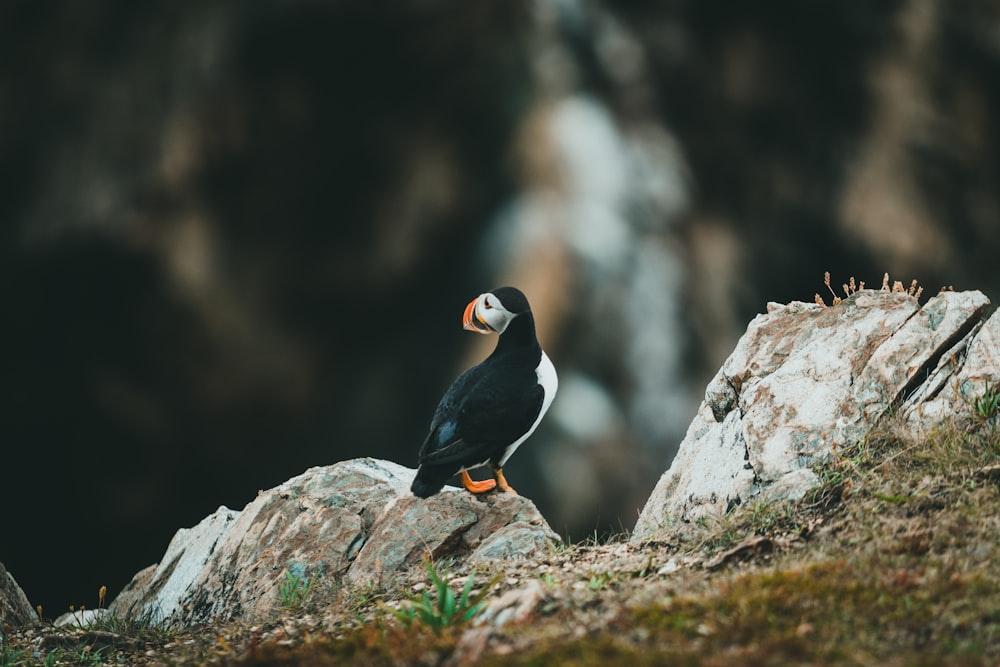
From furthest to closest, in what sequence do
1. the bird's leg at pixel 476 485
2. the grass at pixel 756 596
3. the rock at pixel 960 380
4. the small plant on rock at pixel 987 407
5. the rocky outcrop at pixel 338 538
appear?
the bird's leg at pixel 476 485, the rocky outcrop at pixel 338 538, the rock at pixel 960 380, the small plant on rock at pixel 987 407, the grass at pixel 756 596

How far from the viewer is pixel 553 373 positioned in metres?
7.39

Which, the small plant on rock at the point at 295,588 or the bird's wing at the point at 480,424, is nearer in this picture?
the small plant on rock at the point at 295,588

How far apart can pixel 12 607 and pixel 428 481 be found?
11.7 feet

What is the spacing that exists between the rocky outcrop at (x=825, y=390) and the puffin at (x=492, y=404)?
1.15m

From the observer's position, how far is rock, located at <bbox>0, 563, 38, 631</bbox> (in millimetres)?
7371

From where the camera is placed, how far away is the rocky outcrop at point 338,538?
6684 mm

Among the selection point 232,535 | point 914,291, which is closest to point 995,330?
point 914,291

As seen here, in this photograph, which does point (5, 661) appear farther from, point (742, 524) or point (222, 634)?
point (742, 524)

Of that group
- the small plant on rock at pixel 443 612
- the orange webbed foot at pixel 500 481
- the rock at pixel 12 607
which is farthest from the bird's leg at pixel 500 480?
the rock at pixel 12 607

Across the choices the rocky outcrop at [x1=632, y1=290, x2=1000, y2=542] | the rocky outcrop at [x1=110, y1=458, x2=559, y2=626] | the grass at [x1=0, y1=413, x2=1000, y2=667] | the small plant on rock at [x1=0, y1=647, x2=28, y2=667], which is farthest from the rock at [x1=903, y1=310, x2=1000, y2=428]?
the small plant on rock at [x1=0, y1=647, x2=28, y2=667]

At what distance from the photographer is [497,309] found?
727 cm

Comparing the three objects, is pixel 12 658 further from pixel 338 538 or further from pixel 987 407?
pixel 987 407

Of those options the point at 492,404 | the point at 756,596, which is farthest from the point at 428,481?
the point at 756,596

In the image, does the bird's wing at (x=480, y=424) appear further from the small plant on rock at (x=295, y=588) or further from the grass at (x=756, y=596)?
the small plant on rock at (x=295, y=588)
